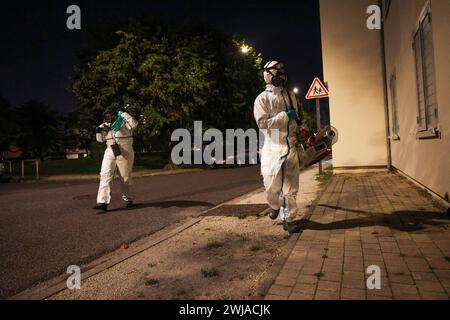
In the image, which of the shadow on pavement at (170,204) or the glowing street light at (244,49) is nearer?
the shadow on pavement at (170,204)

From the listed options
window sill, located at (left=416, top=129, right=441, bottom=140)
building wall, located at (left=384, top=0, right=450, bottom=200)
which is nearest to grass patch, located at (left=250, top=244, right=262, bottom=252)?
building wall, located at (left=384, top=0, right=450, bottom=200)

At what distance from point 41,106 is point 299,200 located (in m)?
→ 88.6

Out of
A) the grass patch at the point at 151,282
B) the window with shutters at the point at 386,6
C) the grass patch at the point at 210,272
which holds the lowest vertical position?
the grass patch at the point at 151,282

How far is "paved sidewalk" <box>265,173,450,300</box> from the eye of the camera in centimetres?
276

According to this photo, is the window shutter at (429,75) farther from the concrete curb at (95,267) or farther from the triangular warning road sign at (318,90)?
the concrete curb at (95,267)

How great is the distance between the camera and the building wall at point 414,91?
199 inches

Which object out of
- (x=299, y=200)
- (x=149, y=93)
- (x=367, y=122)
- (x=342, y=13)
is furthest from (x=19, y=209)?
(x=149, y=93)

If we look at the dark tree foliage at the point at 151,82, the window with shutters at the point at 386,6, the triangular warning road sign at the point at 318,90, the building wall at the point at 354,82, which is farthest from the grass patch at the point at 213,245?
the dark tree foliage at the point at 151,82

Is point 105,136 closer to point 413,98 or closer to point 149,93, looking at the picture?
point 413,98

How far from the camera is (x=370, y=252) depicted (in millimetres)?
3654

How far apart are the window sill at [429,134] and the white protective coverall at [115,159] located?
5.41m

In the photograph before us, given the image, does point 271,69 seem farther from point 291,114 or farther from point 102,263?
point 102,263

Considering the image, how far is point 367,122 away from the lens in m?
11.4

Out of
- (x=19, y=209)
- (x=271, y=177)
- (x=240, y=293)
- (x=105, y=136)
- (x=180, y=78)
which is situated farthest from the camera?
(x=180, y=78)
